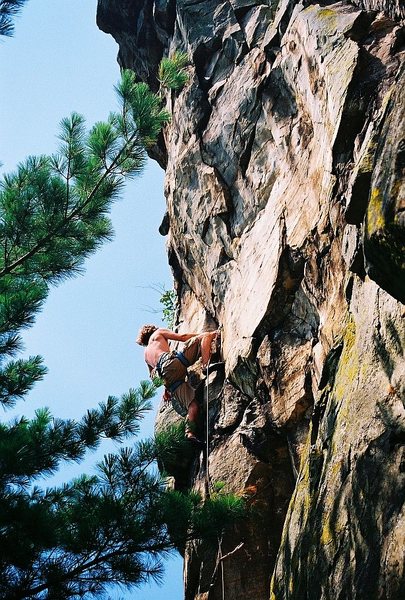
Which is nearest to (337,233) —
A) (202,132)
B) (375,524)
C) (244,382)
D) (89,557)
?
(244,382)

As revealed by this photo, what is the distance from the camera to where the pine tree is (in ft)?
19.5

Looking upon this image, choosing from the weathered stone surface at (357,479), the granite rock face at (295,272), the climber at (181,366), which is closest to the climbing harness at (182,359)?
the climber at (181,366)

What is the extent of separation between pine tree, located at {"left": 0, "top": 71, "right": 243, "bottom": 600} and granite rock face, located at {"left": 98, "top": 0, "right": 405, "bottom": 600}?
101 centimetres

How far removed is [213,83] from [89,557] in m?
7.32

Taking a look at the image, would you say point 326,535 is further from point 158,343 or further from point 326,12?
point 326,12

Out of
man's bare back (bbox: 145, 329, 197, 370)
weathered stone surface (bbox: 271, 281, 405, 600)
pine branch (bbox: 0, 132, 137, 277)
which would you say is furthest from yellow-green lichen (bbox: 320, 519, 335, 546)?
man's bare back (bbox: 145, 329, 197, 370)

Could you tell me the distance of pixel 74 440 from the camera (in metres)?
6.98

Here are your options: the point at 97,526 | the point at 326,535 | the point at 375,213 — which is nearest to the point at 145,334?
the point at 97,526

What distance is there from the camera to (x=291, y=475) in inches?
298

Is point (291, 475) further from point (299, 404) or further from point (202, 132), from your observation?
point (202, 132)

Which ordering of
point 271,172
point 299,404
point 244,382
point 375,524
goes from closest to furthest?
1. point 375,524
2. point 299,404
3. point 244,382
4. point 271,172

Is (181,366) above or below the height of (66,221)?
below

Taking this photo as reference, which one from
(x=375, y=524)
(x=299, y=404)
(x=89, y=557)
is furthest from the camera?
(x=299, y=404)

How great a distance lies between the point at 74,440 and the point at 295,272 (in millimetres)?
2916
